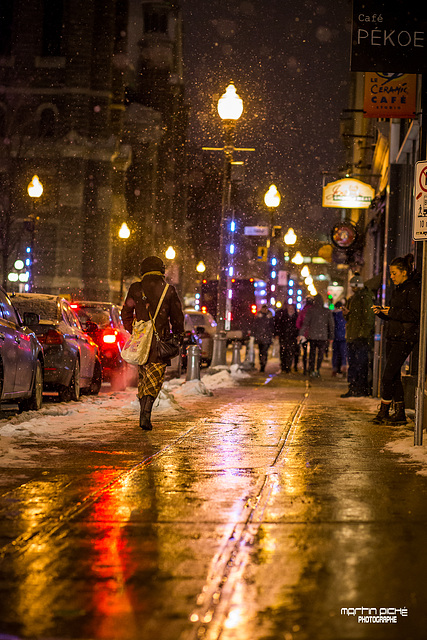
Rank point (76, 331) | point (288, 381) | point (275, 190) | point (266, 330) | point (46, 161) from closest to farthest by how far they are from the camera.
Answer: point (76, 331) → point (288, 381) → point (266, 330) → point (275, 190) → point (46, 161)

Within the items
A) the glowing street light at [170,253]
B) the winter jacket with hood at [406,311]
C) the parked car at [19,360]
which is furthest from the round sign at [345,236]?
the winter jacket with hood at [406,311]

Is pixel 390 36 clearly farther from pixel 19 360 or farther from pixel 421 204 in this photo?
pixel 19 360

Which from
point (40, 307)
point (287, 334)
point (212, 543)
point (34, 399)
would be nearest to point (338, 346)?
point (287, 334)

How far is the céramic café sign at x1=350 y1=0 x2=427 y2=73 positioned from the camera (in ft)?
33.9

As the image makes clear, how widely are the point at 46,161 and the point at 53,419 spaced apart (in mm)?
46550

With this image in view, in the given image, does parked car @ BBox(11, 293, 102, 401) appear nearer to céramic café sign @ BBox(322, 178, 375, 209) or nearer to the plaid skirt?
the plaid skirt

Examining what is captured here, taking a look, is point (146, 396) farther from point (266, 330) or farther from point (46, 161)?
point (46, 161)

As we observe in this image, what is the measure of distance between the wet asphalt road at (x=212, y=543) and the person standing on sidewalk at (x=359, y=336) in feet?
21.9

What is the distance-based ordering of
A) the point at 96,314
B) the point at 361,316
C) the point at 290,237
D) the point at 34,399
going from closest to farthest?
the point at 34,399, the point at 361,316, the point at 96,314, the point at 290,237

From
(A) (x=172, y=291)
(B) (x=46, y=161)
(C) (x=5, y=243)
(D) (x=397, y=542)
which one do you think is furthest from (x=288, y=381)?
(B) (x=46, y=161)

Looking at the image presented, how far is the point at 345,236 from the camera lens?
34562 millimetres

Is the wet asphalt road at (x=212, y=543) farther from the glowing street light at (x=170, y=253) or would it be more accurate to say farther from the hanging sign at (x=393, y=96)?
the glowing street light at (x=170, y=253)

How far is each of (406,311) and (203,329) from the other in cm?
1531

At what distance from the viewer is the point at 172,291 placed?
34.2 feet
